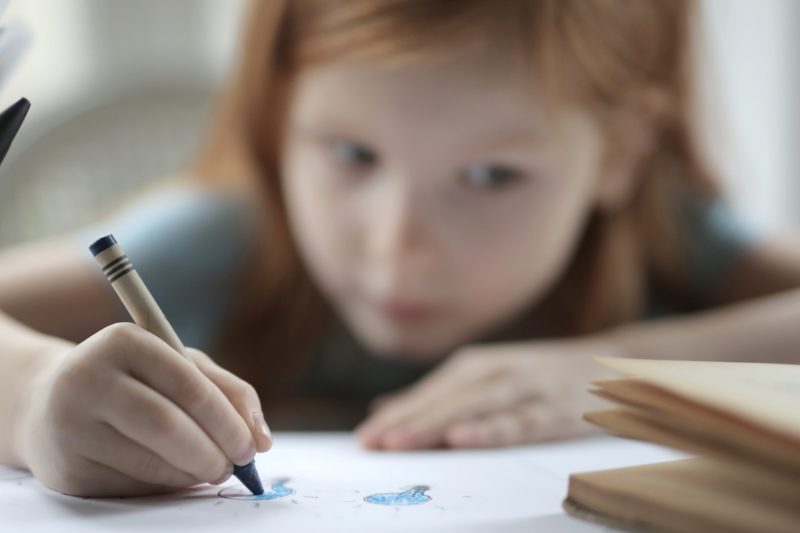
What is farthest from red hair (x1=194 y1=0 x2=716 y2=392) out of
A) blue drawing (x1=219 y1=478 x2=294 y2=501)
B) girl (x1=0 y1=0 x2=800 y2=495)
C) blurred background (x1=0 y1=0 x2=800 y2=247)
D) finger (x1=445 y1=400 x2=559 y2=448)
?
blue drawing (x1=219 y1=478 x2=294 y2=501)

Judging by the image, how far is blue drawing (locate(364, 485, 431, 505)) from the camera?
0.93 ft

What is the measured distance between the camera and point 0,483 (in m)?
0.29

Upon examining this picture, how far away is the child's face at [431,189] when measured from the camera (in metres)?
0.53

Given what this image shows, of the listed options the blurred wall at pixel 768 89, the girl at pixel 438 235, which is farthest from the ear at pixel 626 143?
the blurred wall at pixel 768 89

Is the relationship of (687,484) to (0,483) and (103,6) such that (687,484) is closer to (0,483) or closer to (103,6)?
(0,483)

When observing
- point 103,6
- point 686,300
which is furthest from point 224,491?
point 103,6

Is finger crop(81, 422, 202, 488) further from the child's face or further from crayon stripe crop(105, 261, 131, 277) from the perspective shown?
the child's face

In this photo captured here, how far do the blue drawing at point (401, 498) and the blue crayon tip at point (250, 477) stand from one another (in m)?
0.04

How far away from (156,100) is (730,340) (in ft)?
2.13

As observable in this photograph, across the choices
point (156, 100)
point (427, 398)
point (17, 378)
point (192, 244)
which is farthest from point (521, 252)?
point (156, 100)

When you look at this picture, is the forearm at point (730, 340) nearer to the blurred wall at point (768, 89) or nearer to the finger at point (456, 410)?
the finger at point (456, 410)

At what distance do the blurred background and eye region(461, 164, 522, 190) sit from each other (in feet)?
1.12

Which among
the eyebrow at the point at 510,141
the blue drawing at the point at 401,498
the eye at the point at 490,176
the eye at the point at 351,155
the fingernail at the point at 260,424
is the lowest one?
the blue drawing at the point at 401,498

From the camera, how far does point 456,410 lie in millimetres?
457
